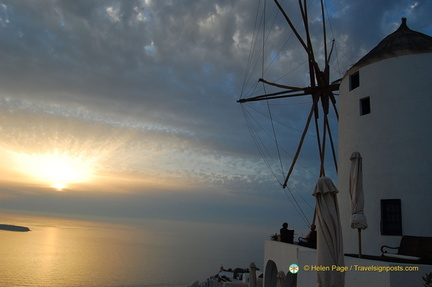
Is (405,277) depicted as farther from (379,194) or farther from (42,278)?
(42,278)

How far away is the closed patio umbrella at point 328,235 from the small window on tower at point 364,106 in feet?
22.4

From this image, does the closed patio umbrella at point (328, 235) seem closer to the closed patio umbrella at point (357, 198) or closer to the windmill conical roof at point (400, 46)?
the closed patio umbrella at point (357, 198)

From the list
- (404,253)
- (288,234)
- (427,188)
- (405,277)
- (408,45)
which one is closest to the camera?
(405,277)

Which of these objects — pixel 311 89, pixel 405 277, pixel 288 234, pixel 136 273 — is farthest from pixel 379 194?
pixel 136 273

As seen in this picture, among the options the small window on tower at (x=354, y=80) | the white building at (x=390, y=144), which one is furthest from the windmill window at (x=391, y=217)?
the small window on tower at (x=354, y=80)

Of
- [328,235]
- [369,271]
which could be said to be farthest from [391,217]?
[328,235]

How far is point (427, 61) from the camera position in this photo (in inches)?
488

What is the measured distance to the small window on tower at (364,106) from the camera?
44.8ft

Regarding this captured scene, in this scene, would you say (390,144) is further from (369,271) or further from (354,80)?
(369,271)

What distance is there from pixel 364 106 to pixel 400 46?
2.43m

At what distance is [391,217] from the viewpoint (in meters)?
11.9

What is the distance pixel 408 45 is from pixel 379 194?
5.45 meters

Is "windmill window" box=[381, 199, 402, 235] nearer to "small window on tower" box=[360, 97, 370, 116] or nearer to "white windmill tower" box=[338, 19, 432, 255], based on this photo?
"white windmill tower" box=[338, 19, 432, 255]

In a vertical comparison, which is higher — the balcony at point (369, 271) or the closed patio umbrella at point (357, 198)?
the closed patio umbrella at point (357, 198)
